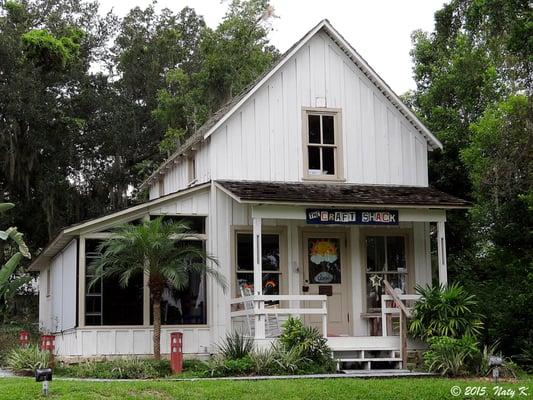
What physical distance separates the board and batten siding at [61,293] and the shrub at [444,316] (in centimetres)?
780

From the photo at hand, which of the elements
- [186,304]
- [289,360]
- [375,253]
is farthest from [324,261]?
[289,360]

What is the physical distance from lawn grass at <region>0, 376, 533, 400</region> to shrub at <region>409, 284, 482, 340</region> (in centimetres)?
303

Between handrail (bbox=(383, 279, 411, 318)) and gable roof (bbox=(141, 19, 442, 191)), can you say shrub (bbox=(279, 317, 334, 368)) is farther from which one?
gable roof (bbox=(141, 19, 442, 191))

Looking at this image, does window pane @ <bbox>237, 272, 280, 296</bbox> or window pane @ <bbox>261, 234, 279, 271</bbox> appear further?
window pane @ <bbox>261, 234, 279, 271</bbox>

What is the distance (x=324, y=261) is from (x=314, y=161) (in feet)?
8.23

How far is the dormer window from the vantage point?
20.3m

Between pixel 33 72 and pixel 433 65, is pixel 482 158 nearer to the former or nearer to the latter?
pixel 433 65

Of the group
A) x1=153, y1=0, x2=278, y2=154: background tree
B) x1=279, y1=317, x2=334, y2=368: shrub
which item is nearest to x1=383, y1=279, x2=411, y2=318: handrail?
x1=279, y1=317, x2=334, y2=368: shrub

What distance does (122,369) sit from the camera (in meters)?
16.2

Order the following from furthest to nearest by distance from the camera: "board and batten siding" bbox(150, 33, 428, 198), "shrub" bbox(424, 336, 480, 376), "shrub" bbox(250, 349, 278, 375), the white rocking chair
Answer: "board and batten siding" bbox(150, 33, 428, 198) → the white rocking chair → "shrub" bbox(424, 336, 480, 376) → "shrub" bbox(250, 349, 278, 375)

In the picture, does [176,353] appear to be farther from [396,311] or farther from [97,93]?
[97,93]

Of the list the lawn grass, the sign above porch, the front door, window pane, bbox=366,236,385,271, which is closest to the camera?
the lawn grass

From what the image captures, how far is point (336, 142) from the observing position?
20.4 meters

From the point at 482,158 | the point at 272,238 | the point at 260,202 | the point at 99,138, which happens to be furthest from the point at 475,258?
the point at 99,138
